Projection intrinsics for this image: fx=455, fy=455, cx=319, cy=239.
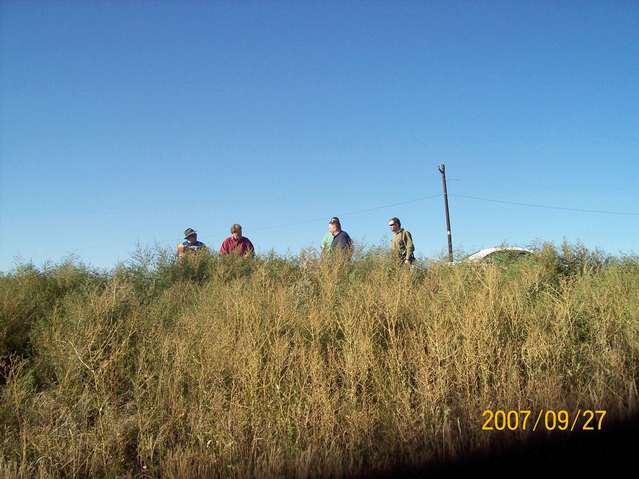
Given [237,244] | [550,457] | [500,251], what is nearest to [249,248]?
[237,244]

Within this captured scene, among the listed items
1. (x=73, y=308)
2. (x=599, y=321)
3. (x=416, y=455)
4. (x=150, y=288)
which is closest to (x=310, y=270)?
(x=150, y=288)

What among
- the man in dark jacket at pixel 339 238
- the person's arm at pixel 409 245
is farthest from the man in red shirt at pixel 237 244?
the person's arm at pixel 409 245

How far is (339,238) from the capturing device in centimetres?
1032

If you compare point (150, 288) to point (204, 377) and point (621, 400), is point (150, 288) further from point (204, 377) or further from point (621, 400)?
point (621, 400)

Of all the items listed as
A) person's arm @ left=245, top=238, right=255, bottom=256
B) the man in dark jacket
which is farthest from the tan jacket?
person's arm @ left=245, top=238, right=255, bottom=256

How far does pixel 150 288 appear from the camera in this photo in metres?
8.64

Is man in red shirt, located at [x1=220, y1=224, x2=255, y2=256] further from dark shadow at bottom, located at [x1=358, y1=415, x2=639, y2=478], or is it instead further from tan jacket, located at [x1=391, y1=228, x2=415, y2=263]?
dark shadow at bottom, located at [x1=358, y1=415, x2=639, y2=478]

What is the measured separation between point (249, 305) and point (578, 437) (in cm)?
407

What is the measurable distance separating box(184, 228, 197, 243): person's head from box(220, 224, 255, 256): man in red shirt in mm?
726

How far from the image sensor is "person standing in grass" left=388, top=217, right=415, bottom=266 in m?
9.61

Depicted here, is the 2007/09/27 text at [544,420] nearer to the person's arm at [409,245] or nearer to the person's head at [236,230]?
the person's arm at [409,245]

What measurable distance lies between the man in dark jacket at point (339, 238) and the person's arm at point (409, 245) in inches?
47.8

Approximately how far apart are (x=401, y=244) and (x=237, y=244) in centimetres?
391

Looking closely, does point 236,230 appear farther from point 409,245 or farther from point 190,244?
point 409,245
